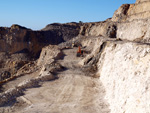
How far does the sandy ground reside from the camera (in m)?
8.80

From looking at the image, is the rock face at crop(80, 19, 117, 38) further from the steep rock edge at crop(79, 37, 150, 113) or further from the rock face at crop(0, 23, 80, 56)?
the steep rock edge at crop(79, 37, 150, 113)

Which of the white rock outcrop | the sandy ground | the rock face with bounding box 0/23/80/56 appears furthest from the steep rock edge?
the rock face with bounding box 0/23/80/56

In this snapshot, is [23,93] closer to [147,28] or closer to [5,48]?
[147,28]

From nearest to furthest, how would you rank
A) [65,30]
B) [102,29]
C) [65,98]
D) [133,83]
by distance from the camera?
[133,83]
[65,98]
[102,29]
[65,30]

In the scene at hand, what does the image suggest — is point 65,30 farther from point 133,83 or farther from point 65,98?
point 133,83

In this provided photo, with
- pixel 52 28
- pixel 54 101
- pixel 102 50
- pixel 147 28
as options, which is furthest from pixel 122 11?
pixel 52 28

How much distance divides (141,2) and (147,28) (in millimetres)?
10304

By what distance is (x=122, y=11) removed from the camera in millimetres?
35250

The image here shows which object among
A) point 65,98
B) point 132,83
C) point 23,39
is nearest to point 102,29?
point 23,39

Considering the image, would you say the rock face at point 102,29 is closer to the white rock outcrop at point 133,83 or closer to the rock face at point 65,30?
the rock face at point 65,30

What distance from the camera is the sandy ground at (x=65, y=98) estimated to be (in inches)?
346

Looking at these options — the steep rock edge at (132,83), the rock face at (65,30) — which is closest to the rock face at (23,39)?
the rock face at (65,30)

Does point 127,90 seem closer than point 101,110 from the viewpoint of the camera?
Yes

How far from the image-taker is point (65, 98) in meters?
10.1
